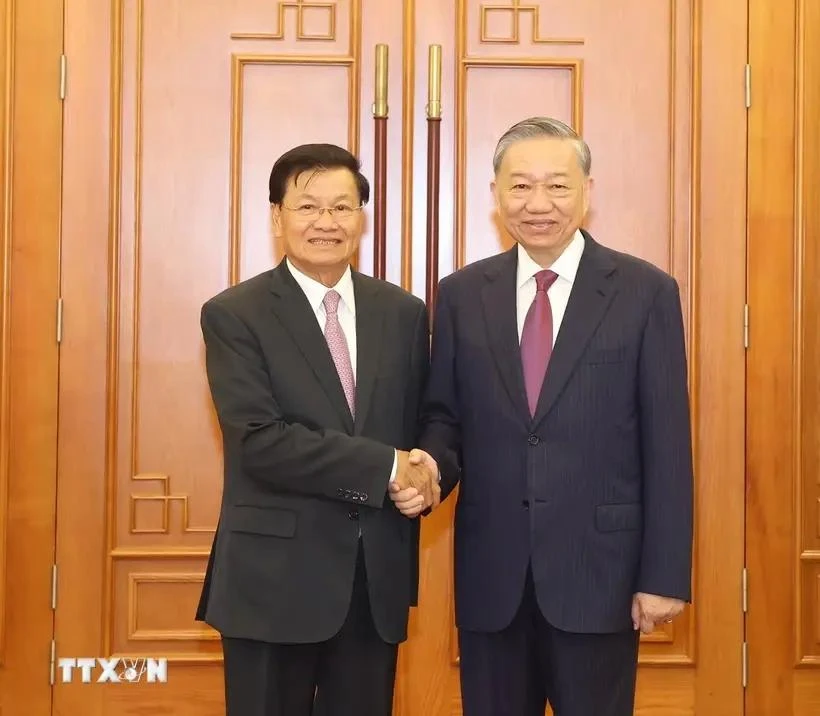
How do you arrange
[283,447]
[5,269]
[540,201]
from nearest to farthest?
[283,447], [540,201], [5,269]

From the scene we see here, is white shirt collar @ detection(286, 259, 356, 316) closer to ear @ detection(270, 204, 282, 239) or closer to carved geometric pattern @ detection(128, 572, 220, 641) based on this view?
ear @ detection(270, 204, 282, 239)

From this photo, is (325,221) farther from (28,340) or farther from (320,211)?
(28,340)

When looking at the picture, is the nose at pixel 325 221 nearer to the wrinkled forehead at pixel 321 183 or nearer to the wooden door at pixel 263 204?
the wrinkled forehead at pixel 321 183

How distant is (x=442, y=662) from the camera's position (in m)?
Result: 2.77

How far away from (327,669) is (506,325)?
728 mm

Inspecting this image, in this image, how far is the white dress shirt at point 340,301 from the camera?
6.47ft

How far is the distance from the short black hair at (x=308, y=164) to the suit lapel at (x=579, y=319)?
46cm

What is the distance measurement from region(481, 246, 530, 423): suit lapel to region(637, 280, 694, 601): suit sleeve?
0.74 feet

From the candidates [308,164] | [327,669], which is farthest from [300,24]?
[327,669]

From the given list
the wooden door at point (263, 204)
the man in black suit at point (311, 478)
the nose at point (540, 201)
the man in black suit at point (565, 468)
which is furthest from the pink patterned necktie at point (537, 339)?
the wooden door at point (263, 204)

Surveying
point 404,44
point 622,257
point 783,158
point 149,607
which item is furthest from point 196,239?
point 783,158

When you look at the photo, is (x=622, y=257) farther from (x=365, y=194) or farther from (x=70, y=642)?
(x=70, y=642)

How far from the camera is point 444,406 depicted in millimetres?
2010

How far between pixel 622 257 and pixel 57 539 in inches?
66.6
